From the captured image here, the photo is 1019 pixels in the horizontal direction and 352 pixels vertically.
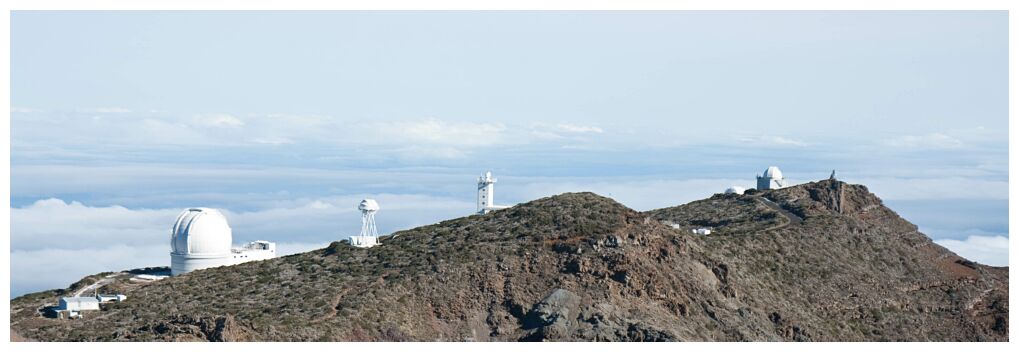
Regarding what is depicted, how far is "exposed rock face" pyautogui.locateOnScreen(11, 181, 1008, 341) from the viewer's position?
7644cm

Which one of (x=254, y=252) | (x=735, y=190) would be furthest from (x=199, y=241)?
(x=735, y=190)

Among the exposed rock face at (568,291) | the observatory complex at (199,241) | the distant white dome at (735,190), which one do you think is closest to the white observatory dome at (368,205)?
the exposed rock face at (568,291)

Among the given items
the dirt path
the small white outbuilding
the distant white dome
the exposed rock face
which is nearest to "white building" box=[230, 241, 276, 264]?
the exposed rock face

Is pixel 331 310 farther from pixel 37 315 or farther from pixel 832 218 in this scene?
pixel 832 218

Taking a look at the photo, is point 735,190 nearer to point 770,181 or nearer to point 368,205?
point 770,181

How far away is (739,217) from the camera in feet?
366

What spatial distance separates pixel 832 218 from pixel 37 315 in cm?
5641

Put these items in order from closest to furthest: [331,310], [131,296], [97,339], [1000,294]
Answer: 1. [97,339]
2. [331,310]
3. [131,296]
4. [1000,294]

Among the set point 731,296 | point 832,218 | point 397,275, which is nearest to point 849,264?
point 832,218

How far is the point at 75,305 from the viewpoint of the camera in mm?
78500

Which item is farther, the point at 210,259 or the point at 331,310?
the point at 210,259

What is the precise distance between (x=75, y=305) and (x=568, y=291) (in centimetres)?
2513

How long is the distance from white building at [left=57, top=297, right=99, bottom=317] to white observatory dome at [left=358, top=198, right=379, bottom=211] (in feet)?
62.2

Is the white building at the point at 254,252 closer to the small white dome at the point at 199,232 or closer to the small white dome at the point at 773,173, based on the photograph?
the small white dome at the point at 199,232
